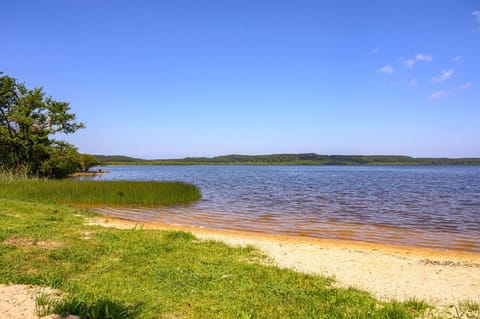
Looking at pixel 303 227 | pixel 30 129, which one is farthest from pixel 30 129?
pixel 303 227

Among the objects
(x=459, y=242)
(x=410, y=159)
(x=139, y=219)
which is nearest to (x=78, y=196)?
(x=139, y=219)

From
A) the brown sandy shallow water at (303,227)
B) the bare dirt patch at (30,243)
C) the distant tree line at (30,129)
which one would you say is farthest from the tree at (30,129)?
the bare dirt patch at (30,243)

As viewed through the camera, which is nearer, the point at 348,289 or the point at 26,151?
the point at 348,289

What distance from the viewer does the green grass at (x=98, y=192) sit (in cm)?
2108

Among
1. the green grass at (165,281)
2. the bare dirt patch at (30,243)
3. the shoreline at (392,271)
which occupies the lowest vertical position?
the shoreline at (392,271)

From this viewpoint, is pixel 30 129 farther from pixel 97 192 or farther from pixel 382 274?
pixel 382 274

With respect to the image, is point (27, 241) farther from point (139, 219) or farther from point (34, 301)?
point (139, 219)

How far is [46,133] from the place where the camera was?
33844 millimetres

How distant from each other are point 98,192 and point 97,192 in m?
0.06

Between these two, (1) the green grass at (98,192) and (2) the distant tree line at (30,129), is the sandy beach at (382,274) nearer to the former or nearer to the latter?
(1) the green grass at (98,192)

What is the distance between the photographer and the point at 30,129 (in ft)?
109

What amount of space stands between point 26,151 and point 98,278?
107 feet

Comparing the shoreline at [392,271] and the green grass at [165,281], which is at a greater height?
the green grass at [165,281]

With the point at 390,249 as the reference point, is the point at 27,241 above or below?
above
